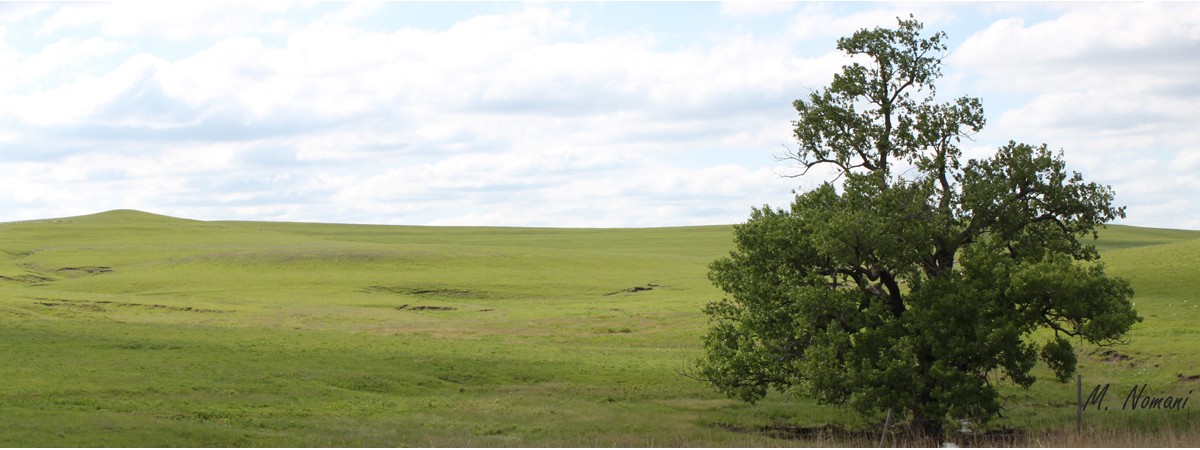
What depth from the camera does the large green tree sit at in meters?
20.9

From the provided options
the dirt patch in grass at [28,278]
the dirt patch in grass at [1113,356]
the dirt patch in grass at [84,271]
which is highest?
the dirt patch in grass at [84,271]

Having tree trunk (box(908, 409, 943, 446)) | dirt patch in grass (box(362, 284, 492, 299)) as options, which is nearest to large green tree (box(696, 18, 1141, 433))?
tree trunk (box(908, 409, 943, 446))

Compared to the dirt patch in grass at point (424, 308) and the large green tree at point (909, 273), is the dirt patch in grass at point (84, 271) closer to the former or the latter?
the dirt patch in grass at point (424, 308)

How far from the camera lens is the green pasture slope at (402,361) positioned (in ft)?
75.4

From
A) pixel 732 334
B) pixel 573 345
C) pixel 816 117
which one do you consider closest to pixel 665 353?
pixel 573 345

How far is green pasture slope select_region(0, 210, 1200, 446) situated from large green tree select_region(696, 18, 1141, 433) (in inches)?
115

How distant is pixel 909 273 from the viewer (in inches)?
886

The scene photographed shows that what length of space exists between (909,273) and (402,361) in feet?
73.7

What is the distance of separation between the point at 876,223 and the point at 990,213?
3.92 metres

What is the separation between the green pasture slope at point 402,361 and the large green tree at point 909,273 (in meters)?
2.93
